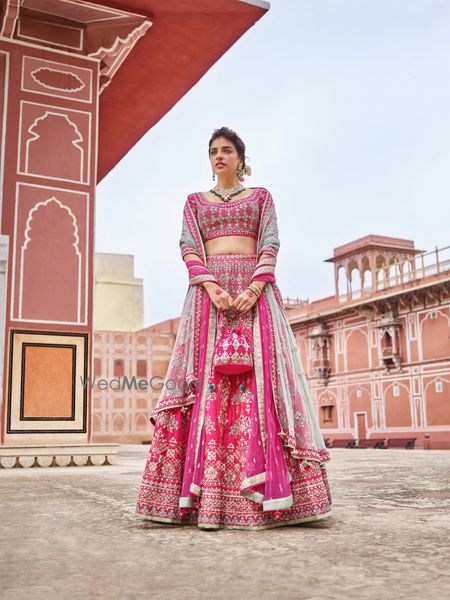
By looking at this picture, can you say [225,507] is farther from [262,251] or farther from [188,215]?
[188,215]

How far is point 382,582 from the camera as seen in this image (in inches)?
48.3

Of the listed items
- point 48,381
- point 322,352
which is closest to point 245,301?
point 48,381

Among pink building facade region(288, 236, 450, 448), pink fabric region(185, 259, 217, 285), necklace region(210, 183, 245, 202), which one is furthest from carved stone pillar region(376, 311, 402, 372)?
pink fabric region(185, 259, 217, 285)

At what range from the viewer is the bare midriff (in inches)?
94.5

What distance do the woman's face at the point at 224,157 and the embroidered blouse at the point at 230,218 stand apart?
122 millimetres

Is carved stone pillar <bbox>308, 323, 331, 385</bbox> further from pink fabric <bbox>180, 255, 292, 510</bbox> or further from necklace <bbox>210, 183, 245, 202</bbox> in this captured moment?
pink fabric <bbox>180, 255, 292, 510</bbox>

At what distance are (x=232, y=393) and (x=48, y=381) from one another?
4.44m

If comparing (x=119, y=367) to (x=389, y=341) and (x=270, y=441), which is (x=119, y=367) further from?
(x=270, y=441)

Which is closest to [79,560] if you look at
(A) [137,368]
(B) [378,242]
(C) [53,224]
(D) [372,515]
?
(D) [372,515]

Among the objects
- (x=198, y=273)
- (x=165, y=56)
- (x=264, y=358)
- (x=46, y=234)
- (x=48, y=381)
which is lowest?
(x=264, y=358)

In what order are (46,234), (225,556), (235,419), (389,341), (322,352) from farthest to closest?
1. (322,352)
2. (389,341)
3. (46,234)
4. (235,419)
5. (225,556)

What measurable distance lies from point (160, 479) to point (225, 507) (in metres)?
0.25

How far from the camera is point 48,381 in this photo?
629 cm

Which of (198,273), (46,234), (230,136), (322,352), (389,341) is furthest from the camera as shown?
(322,352)
